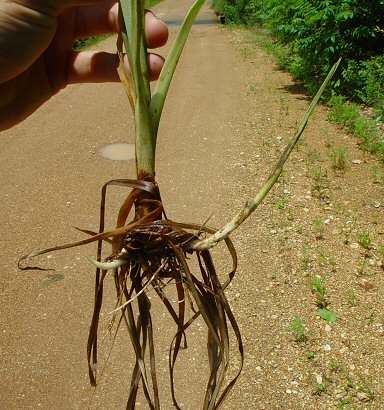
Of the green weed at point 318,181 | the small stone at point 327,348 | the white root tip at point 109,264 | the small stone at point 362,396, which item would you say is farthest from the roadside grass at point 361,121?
the white root tip at point 109,264

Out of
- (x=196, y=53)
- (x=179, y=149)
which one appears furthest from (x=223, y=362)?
(x=196, y=53)

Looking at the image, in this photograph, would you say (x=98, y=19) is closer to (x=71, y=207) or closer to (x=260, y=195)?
(x=260, y=195)

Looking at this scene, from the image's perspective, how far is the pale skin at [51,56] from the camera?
1640 millimetres

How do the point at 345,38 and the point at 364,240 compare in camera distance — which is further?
the point at 345,38

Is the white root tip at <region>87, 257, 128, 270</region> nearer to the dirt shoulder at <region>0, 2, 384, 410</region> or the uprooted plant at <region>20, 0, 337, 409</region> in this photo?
the uprooted plant at <region>20, 0, 337, 409</region>

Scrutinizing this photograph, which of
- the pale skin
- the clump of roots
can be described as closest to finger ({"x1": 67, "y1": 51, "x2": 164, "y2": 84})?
the pale skin

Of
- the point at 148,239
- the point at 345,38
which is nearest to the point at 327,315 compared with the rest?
the point at 148,239

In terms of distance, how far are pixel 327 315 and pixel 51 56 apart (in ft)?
6.08

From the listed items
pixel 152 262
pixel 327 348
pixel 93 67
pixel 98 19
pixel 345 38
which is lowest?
pixel 327 348

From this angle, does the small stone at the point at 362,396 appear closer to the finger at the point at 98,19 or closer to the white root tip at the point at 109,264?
the white root tip at the point at 109,264

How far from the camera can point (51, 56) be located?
6.50ft

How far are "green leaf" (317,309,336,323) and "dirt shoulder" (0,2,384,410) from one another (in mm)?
30

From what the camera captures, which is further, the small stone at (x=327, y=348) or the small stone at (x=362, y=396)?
the small stone at (x=327, y=348)

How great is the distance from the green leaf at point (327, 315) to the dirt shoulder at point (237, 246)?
1.2 inches
